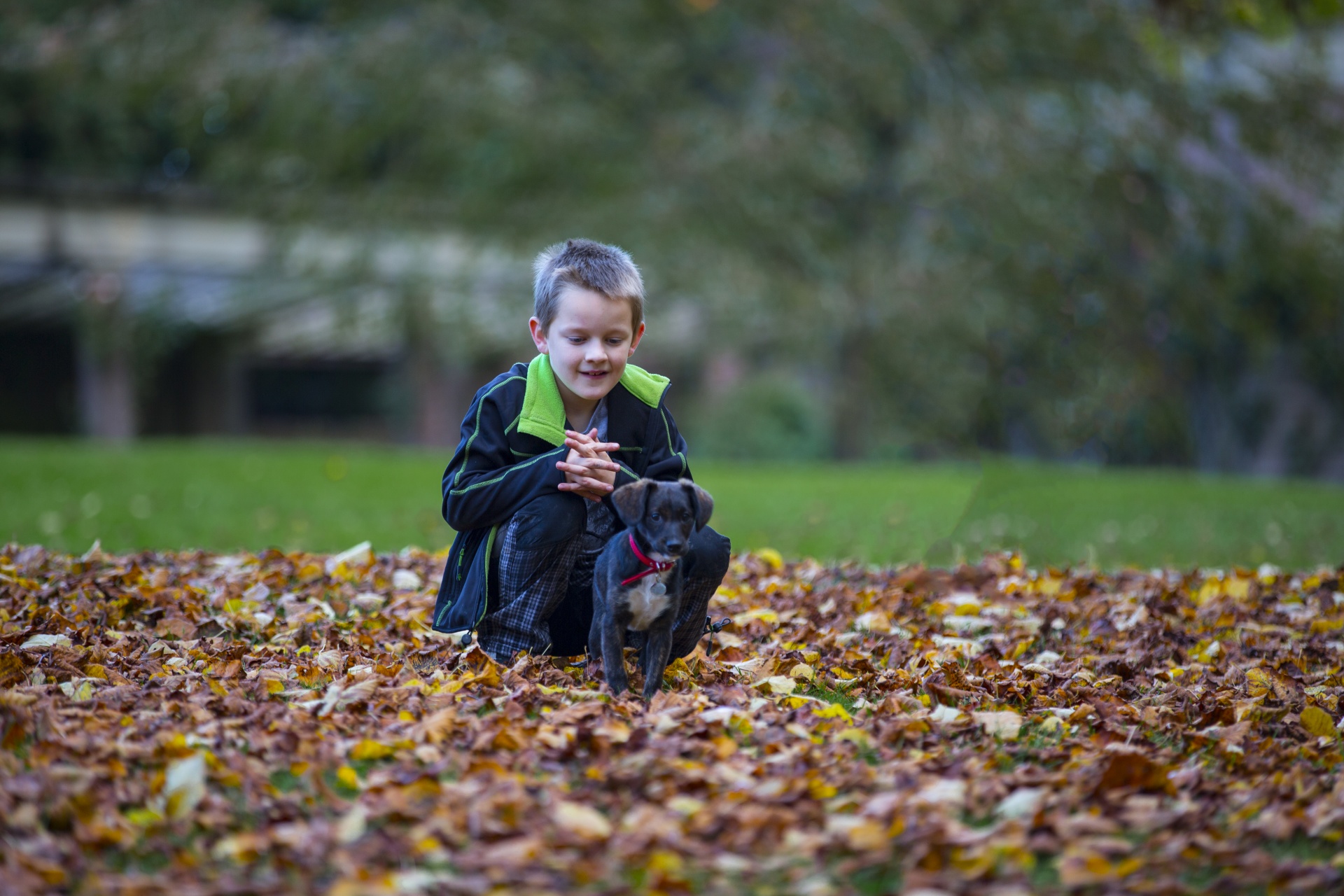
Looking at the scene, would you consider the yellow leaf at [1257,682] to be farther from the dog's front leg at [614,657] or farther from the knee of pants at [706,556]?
the dog's front leg at [614,657]

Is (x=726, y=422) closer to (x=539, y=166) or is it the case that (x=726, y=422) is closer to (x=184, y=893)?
(x=539, y=166)

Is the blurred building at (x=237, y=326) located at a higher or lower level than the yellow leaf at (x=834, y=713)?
higher

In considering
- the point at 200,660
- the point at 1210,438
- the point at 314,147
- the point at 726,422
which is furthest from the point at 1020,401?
the point at 200,660

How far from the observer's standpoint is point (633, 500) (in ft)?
10.9

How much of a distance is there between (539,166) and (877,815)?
14376 millimetres

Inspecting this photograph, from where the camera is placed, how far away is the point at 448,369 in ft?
74.1

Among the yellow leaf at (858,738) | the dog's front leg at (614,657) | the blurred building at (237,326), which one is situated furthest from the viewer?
the blurred building at (237,326)

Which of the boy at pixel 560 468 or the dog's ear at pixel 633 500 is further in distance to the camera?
the boy at pixel 560 468

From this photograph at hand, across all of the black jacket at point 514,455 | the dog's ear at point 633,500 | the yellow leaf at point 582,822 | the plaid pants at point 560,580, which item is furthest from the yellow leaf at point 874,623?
the yellow leaf at point 582,822

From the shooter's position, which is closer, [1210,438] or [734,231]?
[734,231]

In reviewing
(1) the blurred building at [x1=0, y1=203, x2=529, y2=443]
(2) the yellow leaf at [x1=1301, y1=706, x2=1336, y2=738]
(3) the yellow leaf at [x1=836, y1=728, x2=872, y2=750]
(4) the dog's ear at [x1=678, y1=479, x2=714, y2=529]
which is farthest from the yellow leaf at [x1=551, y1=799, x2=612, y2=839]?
(1) the blurred building at [x1=0, y1=203, x2=529, y2=443]

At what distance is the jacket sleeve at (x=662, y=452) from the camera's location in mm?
3852

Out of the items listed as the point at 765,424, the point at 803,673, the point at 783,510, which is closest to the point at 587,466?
the point at 803,673

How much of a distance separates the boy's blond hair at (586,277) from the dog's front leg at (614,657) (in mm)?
931
